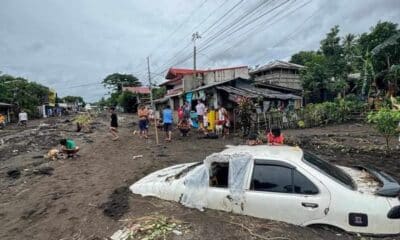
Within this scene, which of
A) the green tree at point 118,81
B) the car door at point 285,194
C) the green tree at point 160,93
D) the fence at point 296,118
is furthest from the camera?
the green tree at point 118,81

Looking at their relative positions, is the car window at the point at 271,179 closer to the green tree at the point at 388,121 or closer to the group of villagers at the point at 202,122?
the green tree at the point at 388,121

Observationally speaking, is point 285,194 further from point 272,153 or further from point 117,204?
point 117,204

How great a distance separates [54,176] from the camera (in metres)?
9.90

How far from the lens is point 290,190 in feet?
15.6

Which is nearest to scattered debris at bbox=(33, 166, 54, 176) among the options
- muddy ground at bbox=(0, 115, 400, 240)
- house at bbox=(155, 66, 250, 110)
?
muddy ground at bbox=(0, 115, 400, 240)

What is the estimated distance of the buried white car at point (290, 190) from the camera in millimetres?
4428

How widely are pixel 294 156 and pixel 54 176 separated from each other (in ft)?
24.9

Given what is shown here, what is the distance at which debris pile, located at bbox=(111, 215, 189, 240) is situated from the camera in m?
4.46

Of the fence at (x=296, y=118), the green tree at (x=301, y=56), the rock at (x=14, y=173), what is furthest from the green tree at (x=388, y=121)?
the green tree at (x=301, y=56)

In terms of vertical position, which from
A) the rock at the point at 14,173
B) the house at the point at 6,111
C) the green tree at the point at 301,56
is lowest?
the rock at the point at 14,173

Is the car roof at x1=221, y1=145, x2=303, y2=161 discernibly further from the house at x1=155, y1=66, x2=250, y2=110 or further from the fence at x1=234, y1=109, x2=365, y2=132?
the house at x1=155, y1=66, x2=250, y2=110

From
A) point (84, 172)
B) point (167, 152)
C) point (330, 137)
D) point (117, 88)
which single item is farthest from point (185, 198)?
point (117, 88)

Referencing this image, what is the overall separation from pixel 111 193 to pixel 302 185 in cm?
416

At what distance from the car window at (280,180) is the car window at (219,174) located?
0.47 m
